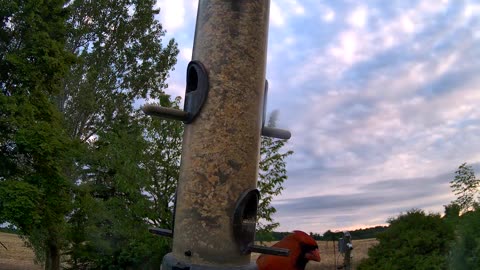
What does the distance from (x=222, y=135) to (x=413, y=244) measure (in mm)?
3420

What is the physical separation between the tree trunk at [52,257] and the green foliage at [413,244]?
13722 millimetres

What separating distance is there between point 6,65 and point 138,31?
A: 6.75m

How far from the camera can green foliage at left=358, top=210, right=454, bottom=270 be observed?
5953 mm

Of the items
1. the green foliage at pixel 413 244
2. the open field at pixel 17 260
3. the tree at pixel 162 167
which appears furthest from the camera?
the open field at pixel 17 260

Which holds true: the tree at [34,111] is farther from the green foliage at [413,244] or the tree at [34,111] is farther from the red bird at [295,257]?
the red bird at [295,257]

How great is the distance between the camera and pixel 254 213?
3975 millimetres

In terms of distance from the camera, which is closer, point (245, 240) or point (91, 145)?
point (245, 240)

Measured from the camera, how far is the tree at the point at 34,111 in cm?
1340

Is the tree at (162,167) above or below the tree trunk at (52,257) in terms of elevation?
above

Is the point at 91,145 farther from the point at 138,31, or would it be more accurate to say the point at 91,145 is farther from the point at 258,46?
the point at 258,46

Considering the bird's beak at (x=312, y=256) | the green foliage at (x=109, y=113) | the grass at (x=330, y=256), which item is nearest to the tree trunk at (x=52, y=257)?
the green foliage at (x=109, y=113)

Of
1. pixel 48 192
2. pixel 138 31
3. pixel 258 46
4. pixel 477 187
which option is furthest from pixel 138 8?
pixel 258 46

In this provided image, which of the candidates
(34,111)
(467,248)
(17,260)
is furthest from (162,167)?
(17,260)

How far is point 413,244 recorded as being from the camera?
20.1 ft
